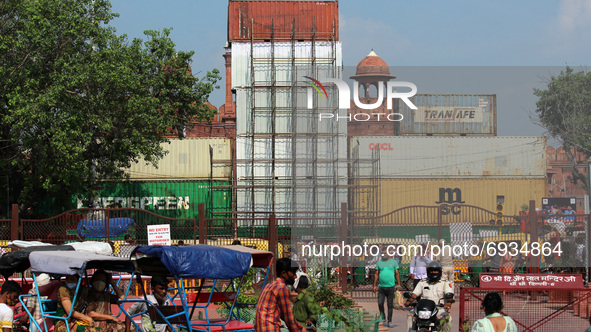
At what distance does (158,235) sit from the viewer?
666 inches

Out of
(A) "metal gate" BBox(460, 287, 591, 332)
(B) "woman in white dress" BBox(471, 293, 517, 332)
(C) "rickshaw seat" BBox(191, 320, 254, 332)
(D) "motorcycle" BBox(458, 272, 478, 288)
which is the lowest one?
(D) "motorcycle" BBox(458, 272, 478, 288)

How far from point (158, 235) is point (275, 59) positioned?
23322 millimetres

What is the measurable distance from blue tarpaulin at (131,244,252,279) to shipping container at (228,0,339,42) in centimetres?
3213

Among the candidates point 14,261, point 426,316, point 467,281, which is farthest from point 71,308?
point 467,281

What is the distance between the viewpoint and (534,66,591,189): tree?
15.9m

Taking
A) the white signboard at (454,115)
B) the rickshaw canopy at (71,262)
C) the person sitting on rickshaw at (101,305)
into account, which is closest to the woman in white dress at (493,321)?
the rickshaw canopy at (71,262)

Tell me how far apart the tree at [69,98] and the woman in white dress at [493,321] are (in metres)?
24.1

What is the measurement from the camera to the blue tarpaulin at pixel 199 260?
877 centimetres

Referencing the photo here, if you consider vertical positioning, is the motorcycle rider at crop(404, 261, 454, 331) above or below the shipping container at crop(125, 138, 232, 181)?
below

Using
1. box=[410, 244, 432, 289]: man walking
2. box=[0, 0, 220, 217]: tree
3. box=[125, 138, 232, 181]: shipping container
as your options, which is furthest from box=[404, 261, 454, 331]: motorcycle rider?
box=[125, 138, 232, 181]: shipping container

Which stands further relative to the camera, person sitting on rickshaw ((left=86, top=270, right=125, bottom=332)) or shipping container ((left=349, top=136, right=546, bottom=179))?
shipping container ((left=349, top=136, right=546, bottom=179))

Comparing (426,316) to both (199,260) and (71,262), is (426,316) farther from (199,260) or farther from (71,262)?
(71,262)

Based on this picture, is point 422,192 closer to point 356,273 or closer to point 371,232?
point 371,232

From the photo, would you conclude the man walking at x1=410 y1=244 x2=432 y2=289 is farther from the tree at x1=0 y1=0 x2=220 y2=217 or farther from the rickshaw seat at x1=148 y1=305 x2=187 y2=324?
the tree at x1=0 y1=0 x2=220 y2=217
